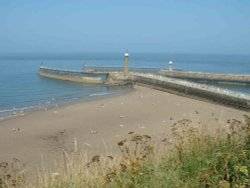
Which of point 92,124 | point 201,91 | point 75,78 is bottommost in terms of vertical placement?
point 92,124

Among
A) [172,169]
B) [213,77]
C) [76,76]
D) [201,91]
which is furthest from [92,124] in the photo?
[76,76]

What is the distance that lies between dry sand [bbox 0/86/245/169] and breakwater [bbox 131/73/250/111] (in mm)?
714

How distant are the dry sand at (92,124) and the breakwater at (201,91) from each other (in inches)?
28.1

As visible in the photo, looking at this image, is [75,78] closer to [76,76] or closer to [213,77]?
[76,76]

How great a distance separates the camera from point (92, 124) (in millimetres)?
15625

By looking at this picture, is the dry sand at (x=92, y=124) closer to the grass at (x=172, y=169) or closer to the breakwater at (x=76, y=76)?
the grass at (x=172, y=169)

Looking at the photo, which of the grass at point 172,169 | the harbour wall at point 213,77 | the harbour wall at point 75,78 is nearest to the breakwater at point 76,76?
the harbour wall at point 75,78

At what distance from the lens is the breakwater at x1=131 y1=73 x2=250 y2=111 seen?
19945 millimetres

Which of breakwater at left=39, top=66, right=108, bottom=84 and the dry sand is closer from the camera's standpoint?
the dry sand

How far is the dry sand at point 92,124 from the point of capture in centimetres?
1120

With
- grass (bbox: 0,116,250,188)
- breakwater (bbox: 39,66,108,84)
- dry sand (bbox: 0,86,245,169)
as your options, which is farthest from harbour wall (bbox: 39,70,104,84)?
grass (bbox: 0,116,250,188)

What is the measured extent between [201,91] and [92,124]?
10.2 meters

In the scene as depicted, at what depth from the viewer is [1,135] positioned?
13734mm

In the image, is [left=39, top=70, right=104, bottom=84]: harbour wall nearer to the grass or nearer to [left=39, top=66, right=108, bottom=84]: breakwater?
[left=39, top=66, right=108, bottom=84]: breakwater
